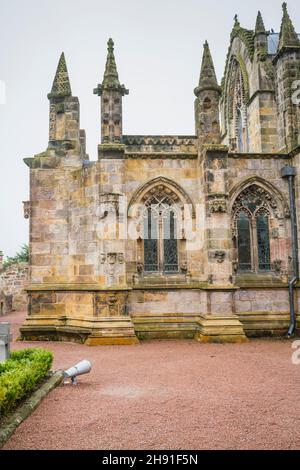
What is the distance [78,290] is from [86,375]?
194 inches

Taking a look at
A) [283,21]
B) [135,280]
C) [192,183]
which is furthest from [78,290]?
[283,21]

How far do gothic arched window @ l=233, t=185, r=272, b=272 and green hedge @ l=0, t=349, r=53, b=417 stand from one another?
313 inches

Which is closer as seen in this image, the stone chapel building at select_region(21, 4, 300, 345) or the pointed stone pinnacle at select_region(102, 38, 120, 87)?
the stone chapel building at select_region(21, 4, 300, 345)

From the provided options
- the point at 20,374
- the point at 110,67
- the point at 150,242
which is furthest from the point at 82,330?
the point at 110,67

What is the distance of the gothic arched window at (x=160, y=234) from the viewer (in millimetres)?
13422

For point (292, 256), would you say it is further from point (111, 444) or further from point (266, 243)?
point (111, 444)

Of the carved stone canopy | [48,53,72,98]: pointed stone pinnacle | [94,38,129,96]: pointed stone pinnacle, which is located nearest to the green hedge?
the carved stone canopy

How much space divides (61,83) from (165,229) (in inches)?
234

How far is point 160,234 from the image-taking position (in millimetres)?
13508

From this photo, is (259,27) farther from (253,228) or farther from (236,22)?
(253,228)

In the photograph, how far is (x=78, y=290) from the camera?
12797mm

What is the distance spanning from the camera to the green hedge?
17.5 feet

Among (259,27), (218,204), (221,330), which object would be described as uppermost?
(259,27)

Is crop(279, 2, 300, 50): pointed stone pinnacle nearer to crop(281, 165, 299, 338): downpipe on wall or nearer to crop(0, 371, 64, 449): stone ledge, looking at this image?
crop(281, 165, 299, 338): downpipe on wall
